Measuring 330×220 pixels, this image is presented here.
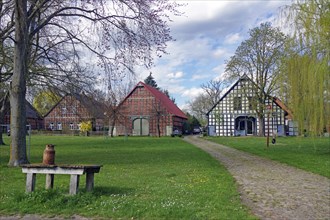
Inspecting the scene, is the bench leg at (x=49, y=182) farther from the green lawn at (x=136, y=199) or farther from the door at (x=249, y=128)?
the door at (x=249, y=128)

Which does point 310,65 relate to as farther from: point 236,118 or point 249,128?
point 249,128

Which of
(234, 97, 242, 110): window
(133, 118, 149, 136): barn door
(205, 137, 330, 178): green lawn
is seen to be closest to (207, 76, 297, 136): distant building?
(234, 97, 242, 110): window

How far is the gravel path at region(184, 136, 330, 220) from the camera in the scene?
678 centimetres

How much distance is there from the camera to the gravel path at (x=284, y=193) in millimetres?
6777

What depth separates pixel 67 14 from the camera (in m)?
15.0

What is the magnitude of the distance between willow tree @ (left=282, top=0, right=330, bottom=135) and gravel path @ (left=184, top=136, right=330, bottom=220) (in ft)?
12.1

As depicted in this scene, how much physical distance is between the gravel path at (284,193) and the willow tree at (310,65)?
146 inches

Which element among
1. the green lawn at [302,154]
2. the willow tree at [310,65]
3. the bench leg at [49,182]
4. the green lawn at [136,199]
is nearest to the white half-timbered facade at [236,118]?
the green lawn at [302,154]

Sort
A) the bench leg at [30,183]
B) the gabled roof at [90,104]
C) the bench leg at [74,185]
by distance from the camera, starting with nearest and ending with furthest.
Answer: the bench leg at [74,185] < the bench leg at [30,183] < the gabled roof at [90,104]

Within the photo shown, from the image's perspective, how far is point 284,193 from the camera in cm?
873

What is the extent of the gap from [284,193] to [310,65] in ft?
27.5

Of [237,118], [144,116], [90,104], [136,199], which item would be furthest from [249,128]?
[136,199]

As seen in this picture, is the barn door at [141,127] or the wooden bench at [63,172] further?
the barn door at [141,127]

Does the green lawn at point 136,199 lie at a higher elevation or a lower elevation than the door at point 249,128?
lower
